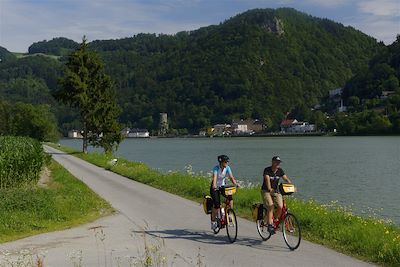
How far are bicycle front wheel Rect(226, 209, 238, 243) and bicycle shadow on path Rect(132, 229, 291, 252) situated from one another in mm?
142

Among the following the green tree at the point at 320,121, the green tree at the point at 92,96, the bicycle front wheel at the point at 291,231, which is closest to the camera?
the bicycle front wheel at the point at 291,231

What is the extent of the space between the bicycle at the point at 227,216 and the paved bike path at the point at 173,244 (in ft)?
0.83

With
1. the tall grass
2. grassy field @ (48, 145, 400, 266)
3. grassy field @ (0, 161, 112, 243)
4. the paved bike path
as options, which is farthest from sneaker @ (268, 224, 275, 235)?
the tall grass

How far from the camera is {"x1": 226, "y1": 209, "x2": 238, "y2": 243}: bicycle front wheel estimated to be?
11391 millimetres

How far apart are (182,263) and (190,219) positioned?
5243mm

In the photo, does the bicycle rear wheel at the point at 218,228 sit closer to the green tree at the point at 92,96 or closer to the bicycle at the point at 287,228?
the bicycle at the point at 287,228

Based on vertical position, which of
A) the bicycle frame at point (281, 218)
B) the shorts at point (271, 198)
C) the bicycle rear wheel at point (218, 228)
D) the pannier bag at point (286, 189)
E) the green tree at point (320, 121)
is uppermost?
the green tree at point (320, 121)

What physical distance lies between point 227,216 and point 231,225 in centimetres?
22

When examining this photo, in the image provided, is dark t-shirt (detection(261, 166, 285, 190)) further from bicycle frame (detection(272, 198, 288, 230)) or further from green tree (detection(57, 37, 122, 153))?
green tree (detection(57, 37, 122, 153))

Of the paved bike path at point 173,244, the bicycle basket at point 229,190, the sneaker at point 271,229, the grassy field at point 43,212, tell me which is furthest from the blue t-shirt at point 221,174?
the grassy field at point 43,212

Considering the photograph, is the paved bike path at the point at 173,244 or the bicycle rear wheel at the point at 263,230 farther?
the bicycle rear wheel at the point at 263,230

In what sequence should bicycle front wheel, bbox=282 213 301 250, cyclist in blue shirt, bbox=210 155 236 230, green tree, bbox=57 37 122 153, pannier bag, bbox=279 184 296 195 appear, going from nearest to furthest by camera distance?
bicycle front wheel, bbox=282 213 301 250 → pannier bag, bbox=279 184 296 195 → cyclist in blue shirt, bbox=210 155 236 230 → green tree, bbox=57 37 122 153

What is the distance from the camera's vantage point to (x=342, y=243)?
1109 centimetres

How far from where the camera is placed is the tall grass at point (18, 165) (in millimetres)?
22797
